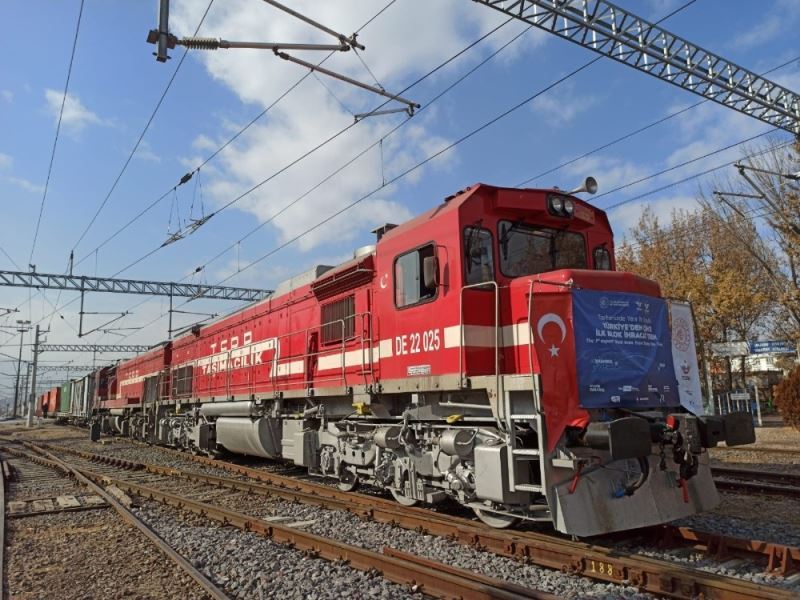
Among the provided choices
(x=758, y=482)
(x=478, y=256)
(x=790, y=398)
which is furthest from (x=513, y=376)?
(x=790, y=398)

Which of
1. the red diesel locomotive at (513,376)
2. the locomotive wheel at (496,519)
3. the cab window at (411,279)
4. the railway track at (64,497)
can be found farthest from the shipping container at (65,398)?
the locomotive wheel at (496,519)

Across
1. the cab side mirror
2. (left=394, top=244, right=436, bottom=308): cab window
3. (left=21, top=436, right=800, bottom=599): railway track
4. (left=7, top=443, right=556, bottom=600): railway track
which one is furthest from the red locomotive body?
the cab side mirror

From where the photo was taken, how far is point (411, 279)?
724 centimetres

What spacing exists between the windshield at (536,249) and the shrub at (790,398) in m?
14.5

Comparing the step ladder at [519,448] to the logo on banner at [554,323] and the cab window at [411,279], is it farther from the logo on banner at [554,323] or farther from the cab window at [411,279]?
the cab window at [411,279]

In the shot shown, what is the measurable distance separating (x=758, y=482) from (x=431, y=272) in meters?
6.85

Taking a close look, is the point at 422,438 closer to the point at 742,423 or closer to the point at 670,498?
the point at 670,498

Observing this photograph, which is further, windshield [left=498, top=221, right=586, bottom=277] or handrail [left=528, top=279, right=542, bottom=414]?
windshield [left=498, top=221, right=586, bottom=277]

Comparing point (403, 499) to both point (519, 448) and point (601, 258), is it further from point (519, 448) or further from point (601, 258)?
point (601, 258)

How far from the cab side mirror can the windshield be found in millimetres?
760

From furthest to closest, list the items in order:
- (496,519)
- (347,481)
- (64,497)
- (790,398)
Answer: (790,398)
(64,497)
(347,481)
(496,519)

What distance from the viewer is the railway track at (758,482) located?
8.24 metres

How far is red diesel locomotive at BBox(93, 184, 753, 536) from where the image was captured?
5.42 metres

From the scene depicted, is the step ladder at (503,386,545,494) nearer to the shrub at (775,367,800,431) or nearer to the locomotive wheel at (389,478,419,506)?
the locomotive wheel at (389,478,419,506)
